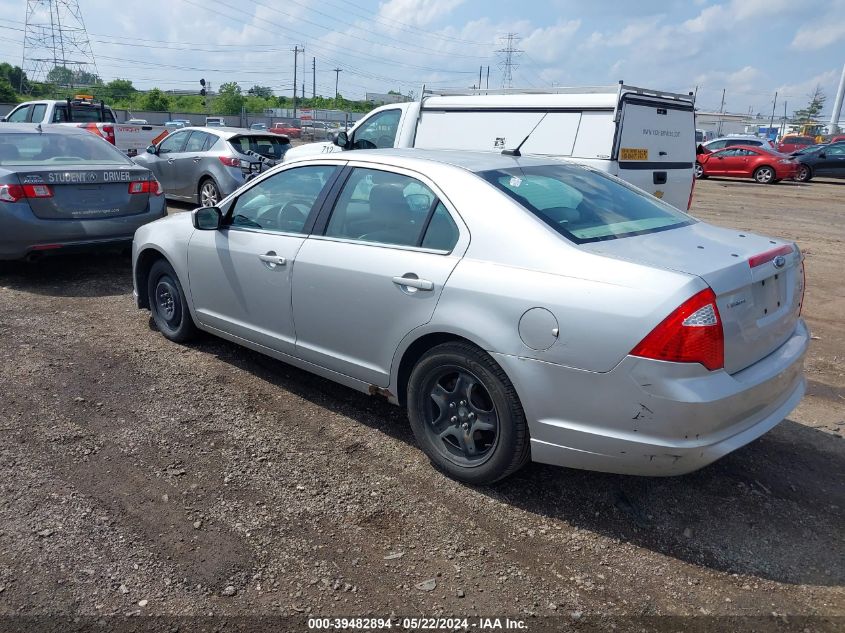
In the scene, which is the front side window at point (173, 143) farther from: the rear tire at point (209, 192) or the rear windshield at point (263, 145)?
the rear windshield at point (263, 145)

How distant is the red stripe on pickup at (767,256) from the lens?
3.16 metres

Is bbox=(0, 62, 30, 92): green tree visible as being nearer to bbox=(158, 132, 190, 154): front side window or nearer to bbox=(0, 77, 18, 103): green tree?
bbox=(0, 77, 18, 103): green tree

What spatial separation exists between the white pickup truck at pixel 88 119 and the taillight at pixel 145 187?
789cm

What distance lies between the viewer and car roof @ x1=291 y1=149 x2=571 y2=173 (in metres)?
3.89

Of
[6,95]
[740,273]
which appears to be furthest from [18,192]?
[6,95]

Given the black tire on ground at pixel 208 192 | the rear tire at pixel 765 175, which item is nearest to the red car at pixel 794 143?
the rear tire at pixel 765 175

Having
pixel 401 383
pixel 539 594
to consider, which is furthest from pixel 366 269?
pixel 539 594

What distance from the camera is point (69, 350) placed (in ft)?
17.6

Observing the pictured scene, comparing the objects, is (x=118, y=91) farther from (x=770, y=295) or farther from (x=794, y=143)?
(x=770, y=295)

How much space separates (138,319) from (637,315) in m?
4.79

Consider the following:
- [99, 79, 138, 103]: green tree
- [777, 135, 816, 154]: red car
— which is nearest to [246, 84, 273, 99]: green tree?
[99, 79, 138, 103]: green tree

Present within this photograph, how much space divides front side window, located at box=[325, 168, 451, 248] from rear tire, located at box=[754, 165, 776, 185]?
24076 mm

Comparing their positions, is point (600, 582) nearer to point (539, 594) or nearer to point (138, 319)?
point (539, 594)

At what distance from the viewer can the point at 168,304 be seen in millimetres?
5574
